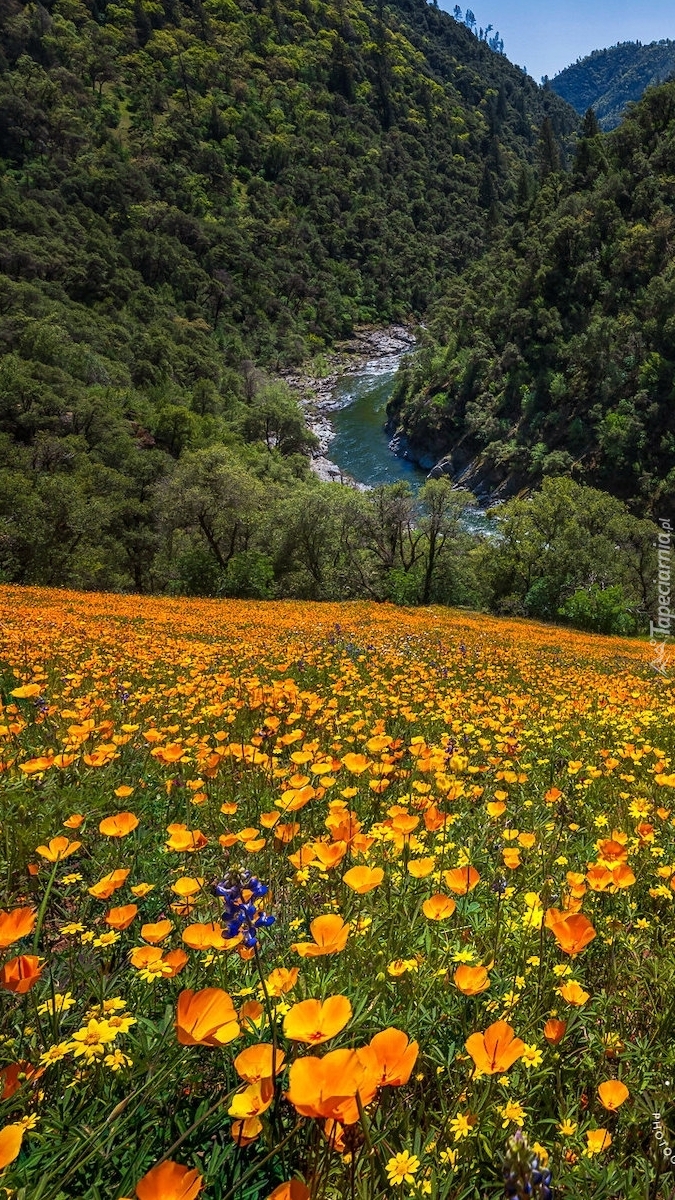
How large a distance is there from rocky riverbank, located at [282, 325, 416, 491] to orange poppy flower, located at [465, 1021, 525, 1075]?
9306cm

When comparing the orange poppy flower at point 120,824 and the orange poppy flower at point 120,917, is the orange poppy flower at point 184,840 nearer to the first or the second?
the orange poppy flower at point 120,824

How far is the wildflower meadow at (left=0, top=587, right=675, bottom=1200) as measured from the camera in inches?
44.4

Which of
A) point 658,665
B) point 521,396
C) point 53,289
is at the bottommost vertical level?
point 658,665

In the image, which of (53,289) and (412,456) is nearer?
(53,289)

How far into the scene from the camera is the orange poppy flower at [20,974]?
113 centimetres

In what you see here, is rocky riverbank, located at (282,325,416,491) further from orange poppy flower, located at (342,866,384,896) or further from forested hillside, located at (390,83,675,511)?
orange poppy flower, located at (342,866,384,896)

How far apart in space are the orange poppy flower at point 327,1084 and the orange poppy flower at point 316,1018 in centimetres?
10

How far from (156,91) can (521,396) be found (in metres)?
141

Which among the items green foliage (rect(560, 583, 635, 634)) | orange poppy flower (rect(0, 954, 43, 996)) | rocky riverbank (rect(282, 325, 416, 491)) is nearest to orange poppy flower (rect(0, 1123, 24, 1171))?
orange poppy flower (rect(0, 954, 43, 996))

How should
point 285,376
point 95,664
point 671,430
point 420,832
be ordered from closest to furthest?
point 420,832 < point 95,664 < point 671,430 < point 285,376

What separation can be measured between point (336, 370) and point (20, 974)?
5914 inches

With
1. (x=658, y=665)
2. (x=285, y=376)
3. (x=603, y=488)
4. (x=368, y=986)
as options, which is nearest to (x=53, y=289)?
(x=285, y=376)

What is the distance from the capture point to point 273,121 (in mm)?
174375

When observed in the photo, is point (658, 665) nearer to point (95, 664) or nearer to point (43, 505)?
point (95, 664)
